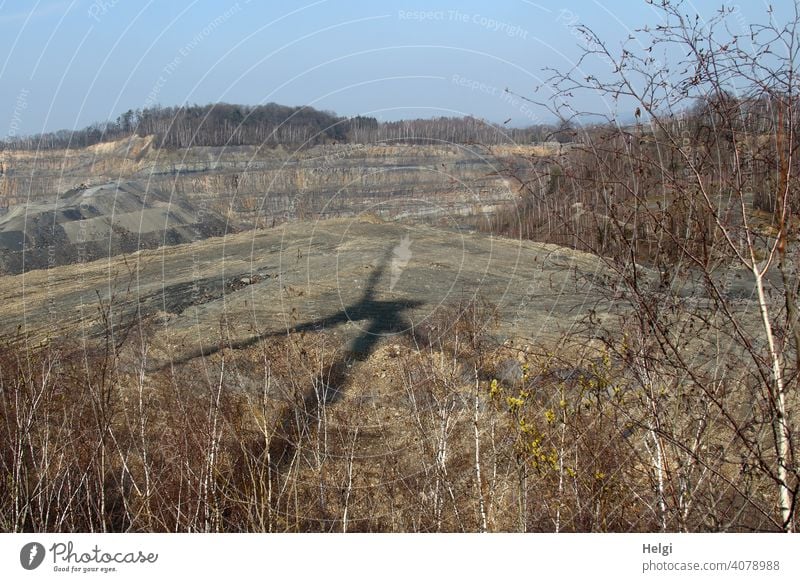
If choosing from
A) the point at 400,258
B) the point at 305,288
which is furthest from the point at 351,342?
the point at 400,258

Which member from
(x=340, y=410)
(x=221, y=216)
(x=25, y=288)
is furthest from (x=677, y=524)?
(x=221, y=216)

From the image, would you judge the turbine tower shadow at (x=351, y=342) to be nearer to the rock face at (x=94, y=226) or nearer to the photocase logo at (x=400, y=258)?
the photocase logo at (x=400, y=258)

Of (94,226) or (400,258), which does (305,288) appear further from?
(94,226)

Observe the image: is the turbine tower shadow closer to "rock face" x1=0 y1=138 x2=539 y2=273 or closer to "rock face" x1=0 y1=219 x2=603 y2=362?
"rock face" x1=0 y1=219 x2=603 y2=362

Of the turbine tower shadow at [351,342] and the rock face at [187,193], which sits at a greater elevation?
the rock face at [187,193]
